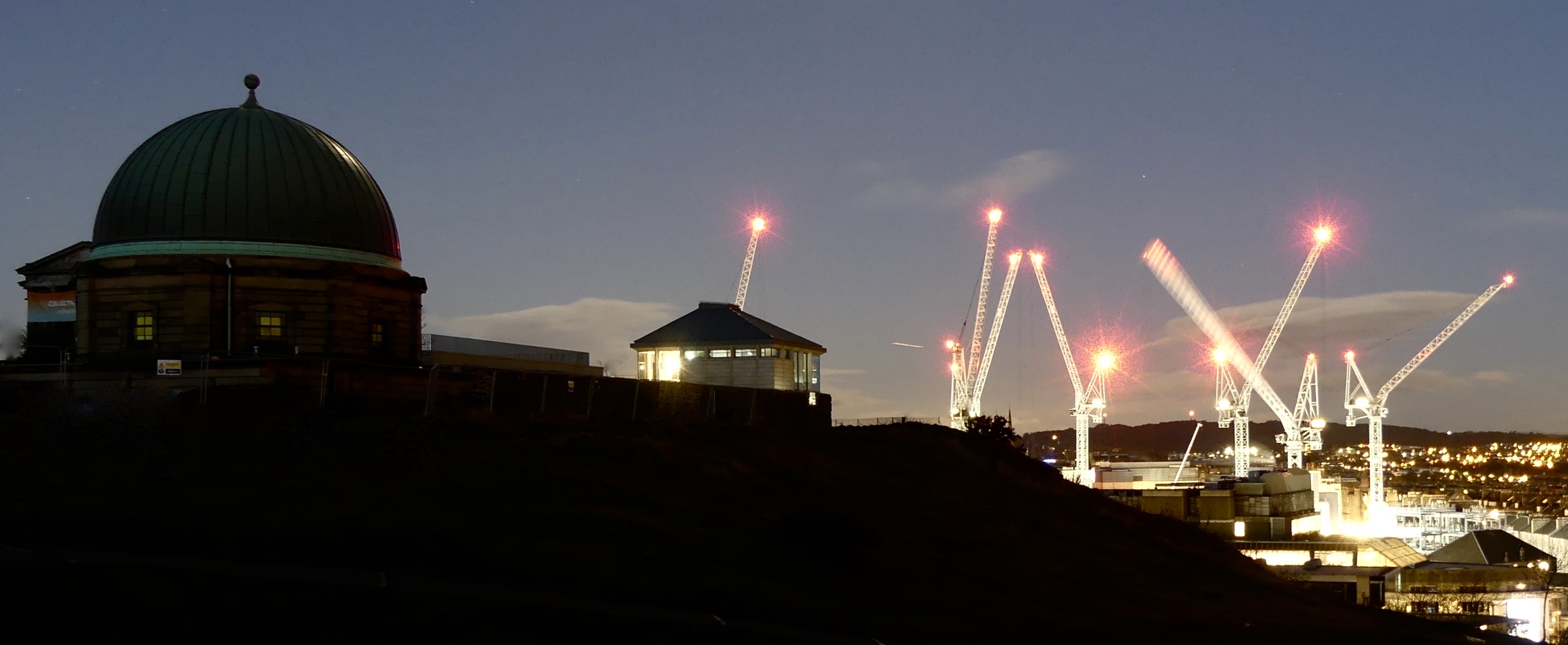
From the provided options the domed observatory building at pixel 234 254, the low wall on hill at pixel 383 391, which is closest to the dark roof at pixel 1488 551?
the low wall on hill at pixel 383 391

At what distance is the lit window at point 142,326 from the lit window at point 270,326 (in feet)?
13.9

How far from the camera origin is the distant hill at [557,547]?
29234 mm

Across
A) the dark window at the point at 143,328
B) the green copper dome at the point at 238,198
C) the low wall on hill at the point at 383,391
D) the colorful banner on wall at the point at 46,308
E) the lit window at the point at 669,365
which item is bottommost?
the low wall on hill at the point at 383,391

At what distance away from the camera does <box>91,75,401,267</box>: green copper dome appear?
59312 mm

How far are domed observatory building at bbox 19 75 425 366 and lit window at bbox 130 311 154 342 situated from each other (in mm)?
48

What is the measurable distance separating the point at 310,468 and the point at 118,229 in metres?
23.3

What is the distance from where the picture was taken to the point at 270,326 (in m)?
59.4

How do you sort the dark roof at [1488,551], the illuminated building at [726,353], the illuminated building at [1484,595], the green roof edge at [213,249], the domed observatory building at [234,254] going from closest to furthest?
1. the domed observatory building at [234,254]
2. the green roof edge at [213,249]
3. the illuminated building at [1484,595]
4. the illuminated building at [726,353]
5. the dark roof at [1488,551]

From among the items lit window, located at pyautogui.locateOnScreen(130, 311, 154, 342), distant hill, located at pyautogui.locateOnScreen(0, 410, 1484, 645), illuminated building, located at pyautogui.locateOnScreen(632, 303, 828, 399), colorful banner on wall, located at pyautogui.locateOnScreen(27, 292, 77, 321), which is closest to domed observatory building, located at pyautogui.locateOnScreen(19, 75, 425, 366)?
lit window, located at pyautogui.locateOnScreen(130, 311, 154, 342)

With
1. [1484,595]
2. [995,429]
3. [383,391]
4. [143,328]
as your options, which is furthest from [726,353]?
[1484,595]

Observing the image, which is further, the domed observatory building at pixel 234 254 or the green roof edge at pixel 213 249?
the green roof edge at pixel 213 249

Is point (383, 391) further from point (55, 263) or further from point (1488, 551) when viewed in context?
point (1488, 551)

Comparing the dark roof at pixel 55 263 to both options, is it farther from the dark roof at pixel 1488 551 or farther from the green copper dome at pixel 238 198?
the dark roof at pixel 1488 551

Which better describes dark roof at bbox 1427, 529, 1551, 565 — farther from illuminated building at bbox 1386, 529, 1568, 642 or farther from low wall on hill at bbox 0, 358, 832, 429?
low wall on hill at bbox 0, 358, 832, 429
